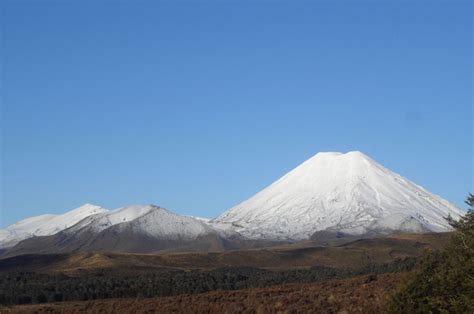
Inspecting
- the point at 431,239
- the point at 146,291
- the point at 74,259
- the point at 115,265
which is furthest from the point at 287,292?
the point at 431,239

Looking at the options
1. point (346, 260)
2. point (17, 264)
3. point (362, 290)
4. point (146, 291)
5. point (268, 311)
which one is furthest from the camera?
point (17, 264)

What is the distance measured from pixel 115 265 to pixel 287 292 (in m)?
63.6

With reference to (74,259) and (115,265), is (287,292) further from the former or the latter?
(74,259)

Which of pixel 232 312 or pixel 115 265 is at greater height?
pixel 115 265

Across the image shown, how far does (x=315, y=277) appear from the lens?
243ft

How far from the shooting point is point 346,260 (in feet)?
424

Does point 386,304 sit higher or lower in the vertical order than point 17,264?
lower

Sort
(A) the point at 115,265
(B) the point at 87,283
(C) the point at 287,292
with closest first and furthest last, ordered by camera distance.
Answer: (C) the point at 287,292
(B) the point at 87,283
(A) the point at 115,265

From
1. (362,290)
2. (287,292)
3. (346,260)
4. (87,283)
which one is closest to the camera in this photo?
(362,290)

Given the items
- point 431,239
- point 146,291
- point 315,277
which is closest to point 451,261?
point 146,291

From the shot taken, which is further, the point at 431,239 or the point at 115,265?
the point at 431,239

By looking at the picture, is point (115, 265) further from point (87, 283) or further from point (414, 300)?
point (414, 300)

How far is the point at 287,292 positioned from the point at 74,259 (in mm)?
87476

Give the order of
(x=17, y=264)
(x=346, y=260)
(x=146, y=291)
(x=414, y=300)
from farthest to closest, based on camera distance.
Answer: (x=17, y=264) → (x=346, y=260) → (x=146, y=291) → (x=414, y=300)
